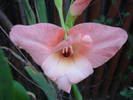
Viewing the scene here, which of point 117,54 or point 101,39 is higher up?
point 101,39

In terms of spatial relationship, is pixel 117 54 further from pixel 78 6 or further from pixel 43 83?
pixel 78 6

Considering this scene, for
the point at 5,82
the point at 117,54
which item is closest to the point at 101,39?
the point at 5,82

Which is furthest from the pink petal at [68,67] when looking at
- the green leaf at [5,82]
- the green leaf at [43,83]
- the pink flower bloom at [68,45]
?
the green leaf at [43,83]

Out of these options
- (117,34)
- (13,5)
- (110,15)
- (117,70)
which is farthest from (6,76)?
(117,70)

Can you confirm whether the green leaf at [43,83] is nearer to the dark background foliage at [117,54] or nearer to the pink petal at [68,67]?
the dark background foliage at [117,54]

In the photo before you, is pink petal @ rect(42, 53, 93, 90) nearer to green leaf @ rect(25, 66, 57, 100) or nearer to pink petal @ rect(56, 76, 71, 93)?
pink petal @ rect(56, 76, 71, 93)

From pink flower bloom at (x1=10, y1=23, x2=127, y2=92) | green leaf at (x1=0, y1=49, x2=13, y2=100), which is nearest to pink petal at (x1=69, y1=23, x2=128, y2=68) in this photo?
pink flower bloom at (x1=10, y1=23, x2=127, y2=92)

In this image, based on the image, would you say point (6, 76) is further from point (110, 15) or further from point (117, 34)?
point (110, 15)
